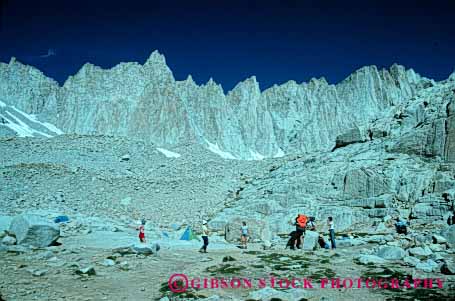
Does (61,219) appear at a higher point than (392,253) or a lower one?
lower

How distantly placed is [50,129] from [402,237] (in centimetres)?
10220

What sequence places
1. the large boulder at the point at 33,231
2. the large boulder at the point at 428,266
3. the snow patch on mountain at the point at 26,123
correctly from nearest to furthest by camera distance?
1. the large boulder at the point at 428,266
2. the large boulder at the point at 33,231
3. the snow patch on mountain at the point at 26,123

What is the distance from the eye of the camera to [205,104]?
4277 inches

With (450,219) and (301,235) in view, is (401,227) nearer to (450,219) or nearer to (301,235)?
(450,219)

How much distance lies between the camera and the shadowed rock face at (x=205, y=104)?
95.9 metres

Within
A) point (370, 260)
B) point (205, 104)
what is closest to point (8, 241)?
point (370, 260)

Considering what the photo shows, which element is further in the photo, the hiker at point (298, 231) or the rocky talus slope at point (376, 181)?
the rocky talus slope at point (376, 181)

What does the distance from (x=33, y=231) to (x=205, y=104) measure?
9596 cm

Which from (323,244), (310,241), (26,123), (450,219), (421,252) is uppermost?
(26,123)

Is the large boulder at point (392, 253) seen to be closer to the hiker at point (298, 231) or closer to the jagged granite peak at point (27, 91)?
the hiker at point (298, 231)

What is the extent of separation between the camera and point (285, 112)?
395 feet

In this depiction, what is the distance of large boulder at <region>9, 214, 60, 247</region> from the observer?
1382 cm

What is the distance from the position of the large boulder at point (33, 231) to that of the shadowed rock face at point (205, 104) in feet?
252

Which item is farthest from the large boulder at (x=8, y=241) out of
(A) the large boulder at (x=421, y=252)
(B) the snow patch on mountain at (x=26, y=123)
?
(B) the snow patch on mountain at (x=26, y=123)
